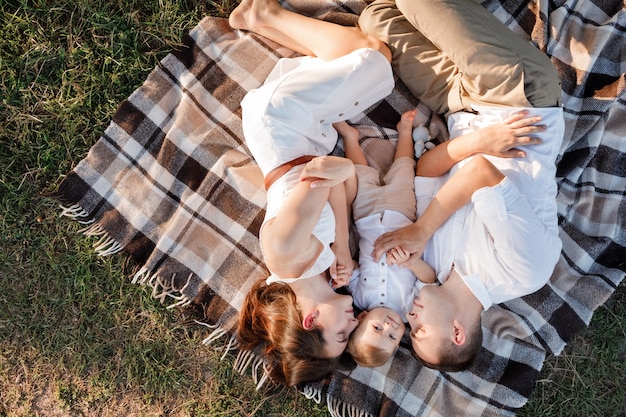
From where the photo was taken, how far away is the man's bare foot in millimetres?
2637

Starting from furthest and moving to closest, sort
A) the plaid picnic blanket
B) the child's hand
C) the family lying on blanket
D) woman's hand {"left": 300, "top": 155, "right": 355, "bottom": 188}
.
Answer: the plaid picnic blanket < the child's hand < the family lying on blanket < woman's hand {"left": 300, "top": 155, "right": 355, "bottom": 188}

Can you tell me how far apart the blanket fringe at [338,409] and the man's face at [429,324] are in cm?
48

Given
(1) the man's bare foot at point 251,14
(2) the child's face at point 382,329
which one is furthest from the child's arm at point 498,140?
(1) the man's bare foot at point 251,14

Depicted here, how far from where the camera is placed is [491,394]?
258 centimetres

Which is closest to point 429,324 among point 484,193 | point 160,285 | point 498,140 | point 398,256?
point 398,256

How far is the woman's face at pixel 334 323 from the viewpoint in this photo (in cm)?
231

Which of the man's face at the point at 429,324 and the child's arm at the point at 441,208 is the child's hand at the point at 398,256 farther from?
the man's face at the point at 429,324

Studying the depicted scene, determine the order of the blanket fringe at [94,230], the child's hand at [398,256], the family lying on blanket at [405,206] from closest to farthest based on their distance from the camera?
the family lying on blanket at [405,206] < the child's hand at [398,256] < the blanket fringe at [94,230]

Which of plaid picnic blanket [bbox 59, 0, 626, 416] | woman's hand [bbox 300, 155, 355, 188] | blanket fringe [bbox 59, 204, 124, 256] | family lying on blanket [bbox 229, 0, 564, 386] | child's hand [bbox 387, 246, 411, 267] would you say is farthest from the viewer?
blanket fringe [bbox 59, 204, 124, 256]

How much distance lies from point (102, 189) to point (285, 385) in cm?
134

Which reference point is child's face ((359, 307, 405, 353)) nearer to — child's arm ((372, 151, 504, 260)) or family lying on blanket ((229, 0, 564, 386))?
family lying on blanket ((229, 0, 564, 386))

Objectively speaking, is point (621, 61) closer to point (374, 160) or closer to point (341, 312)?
point (374, 160)

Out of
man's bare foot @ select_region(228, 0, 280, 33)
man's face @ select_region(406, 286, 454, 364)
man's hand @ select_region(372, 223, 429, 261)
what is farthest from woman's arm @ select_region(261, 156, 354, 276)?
man's bare foot @ select_region(228, 0, 280, 33)

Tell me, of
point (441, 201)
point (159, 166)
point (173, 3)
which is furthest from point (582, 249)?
point (173, 3)
